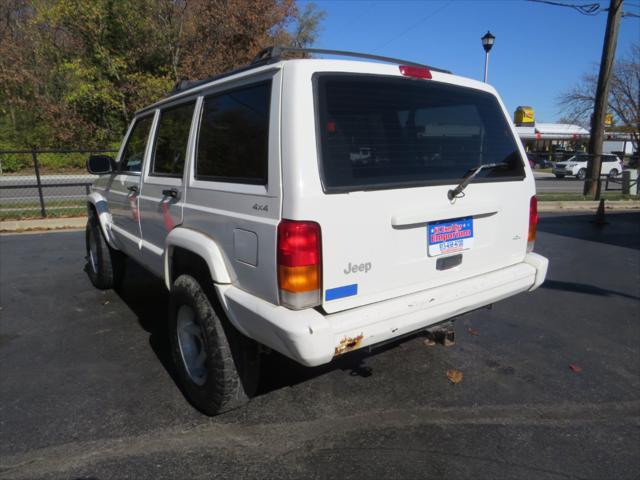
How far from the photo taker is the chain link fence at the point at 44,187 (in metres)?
10.7

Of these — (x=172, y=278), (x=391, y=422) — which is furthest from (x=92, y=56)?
(x=391, y=422)

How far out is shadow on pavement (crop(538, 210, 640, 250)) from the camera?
8.34m

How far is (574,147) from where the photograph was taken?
4934 centimetres

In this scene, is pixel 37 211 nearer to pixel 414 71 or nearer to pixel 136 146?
pixel 136 146

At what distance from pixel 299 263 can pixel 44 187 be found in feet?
41.9

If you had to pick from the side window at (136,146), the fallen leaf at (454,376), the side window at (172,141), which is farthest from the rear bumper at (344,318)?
the side window at (136,146)

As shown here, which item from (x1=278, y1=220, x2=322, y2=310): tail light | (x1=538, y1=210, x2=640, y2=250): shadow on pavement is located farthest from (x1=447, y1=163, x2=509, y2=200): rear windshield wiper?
(x1=538, y1=210, x2=640, y2=250): shadow on pavement

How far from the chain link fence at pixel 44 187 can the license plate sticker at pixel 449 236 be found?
10.2 meters

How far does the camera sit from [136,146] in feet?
13.3

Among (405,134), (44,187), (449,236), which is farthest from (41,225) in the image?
(449,236)

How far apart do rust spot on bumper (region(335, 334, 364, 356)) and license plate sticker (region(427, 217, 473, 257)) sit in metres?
0.68

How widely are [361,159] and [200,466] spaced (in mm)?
1779

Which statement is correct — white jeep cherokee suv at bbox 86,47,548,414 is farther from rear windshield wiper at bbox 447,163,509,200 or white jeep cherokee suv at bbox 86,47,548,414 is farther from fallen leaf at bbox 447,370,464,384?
fallen leaf at bbox 447,370,464,384

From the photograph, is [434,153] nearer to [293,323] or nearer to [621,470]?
[293,323]
